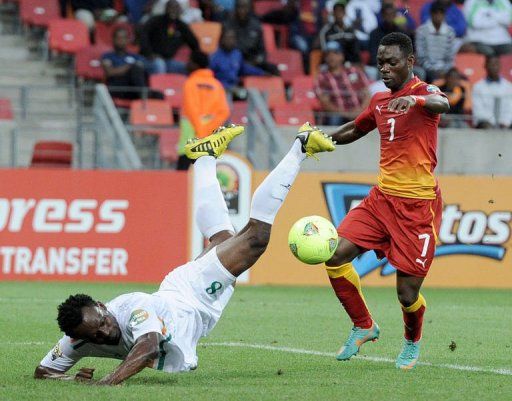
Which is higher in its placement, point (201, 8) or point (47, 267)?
point (201, 8)

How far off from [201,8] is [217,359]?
13840 millimetres

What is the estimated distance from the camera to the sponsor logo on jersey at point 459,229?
56.5 feet

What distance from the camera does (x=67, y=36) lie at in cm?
2094

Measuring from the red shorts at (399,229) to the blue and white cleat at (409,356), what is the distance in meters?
0.52

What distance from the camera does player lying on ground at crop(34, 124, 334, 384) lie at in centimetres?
779

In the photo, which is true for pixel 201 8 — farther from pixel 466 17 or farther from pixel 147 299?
pixel 147 299

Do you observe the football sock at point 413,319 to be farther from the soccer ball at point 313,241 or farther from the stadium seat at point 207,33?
the stadium seat at point 207,33

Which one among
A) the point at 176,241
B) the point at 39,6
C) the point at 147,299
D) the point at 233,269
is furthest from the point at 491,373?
the point at 39,6

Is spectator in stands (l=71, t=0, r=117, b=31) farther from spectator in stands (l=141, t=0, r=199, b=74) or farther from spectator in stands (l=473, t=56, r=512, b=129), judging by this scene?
spectator in stands (l=473, t=56, r=512, b=129)

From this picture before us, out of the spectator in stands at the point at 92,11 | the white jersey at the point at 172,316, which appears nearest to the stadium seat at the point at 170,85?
the spectator in stands at the point at 92,11

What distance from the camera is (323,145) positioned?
30.0 ft

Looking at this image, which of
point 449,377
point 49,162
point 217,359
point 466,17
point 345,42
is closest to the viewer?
point 449,377

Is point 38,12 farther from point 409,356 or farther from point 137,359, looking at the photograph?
point 137,359

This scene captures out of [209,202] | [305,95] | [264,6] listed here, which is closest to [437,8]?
[305,95]
